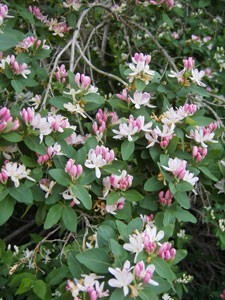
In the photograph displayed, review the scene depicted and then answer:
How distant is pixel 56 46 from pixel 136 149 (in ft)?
4.38

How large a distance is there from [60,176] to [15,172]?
0.16 metres

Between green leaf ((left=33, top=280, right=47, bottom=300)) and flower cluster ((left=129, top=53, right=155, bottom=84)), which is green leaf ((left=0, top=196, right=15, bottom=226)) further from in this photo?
flower cluster ((left=129, top=53, right=155, bottom=84))

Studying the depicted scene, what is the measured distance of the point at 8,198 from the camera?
176cm

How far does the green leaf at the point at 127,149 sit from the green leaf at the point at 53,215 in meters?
0.30

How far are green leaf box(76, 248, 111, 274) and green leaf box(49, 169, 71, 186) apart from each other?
10.5 inches

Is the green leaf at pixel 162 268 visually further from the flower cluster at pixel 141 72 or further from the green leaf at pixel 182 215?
the flower cluster at pixel 141 72

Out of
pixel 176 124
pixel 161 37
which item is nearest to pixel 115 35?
pixel 161 37

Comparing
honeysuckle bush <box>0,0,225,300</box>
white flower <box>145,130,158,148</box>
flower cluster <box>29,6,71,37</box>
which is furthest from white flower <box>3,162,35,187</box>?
flower cluster <box>29,6,71,37</box>

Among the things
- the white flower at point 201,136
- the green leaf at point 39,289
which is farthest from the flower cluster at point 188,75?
the green leaf at point 39,289

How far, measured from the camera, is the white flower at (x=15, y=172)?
176cm

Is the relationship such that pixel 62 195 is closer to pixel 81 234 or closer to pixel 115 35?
pixel 81 234

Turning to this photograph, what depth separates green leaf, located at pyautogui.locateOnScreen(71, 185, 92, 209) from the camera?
172cm

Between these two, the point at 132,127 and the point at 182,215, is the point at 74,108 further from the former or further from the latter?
the point at 182,215

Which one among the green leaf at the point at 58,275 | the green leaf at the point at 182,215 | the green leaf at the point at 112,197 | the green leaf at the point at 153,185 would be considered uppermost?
the green leaf at the point at 112,197
